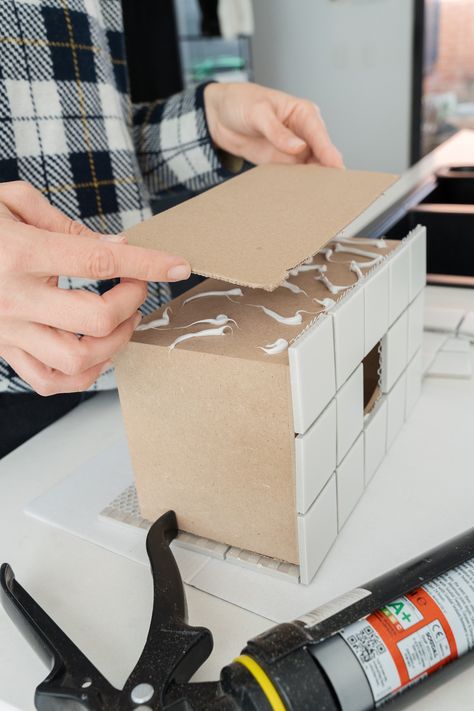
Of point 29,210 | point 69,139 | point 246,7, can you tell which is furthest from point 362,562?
point 246,7

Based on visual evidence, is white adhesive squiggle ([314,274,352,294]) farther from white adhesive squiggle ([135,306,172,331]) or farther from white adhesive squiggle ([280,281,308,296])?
white adhesive squiggle ([135,306,172,331])

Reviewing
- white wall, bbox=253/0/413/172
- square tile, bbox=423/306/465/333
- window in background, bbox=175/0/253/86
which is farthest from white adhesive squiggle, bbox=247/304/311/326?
white wall, bbox=253/0/413/172

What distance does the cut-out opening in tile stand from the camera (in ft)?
2.05

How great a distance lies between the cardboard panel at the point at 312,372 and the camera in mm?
414

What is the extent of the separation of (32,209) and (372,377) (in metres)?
0.39

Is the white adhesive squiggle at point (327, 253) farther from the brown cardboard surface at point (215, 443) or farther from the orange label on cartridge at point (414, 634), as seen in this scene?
the orange label on cartridge at point (414, 634)

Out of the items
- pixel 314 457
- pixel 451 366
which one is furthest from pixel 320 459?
pixel 451 366

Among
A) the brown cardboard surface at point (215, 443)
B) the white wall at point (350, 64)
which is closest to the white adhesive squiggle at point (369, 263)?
the brown cardboard surface at point (215, 443)

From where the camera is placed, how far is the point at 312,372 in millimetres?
431

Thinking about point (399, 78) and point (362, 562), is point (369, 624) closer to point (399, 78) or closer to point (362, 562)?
point (362, 562)

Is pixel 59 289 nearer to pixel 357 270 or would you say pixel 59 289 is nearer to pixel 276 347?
pixel 276 347

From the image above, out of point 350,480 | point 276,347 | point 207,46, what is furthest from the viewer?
point 207,46

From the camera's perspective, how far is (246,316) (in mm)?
503

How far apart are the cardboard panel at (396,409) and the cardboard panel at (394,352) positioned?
0.01 meters
